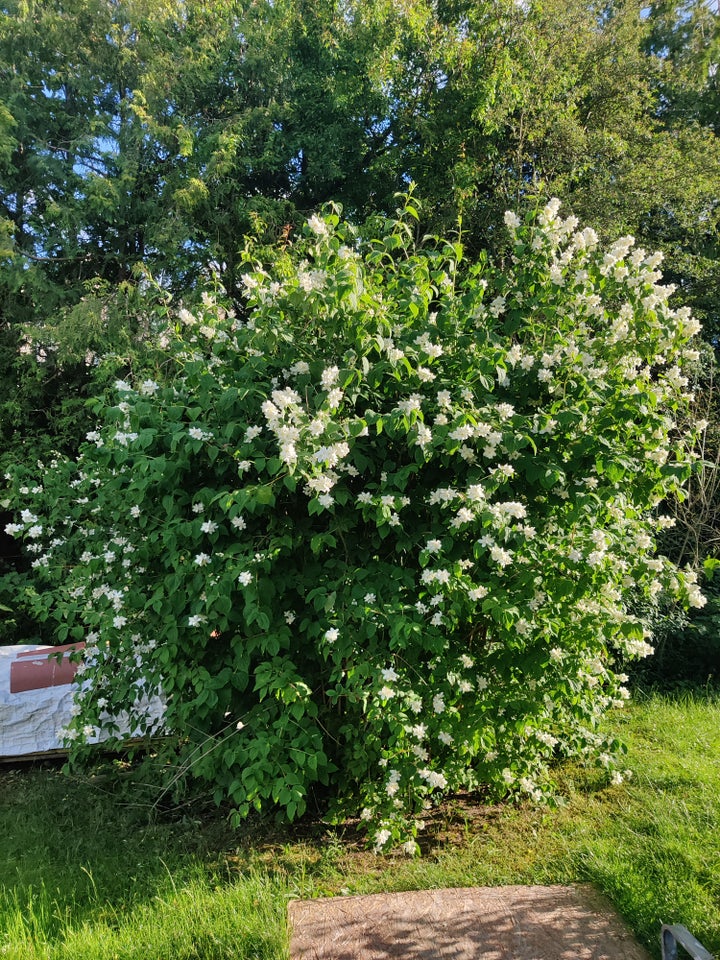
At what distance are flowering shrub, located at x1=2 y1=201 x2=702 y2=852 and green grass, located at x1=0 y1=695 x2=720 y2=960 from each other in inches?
10.4

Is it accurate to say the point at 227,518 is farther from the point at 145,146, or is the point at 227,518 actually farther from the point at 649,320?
the point at 145,146

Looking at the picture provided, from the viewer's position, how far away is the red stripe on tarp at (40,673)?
176 inches

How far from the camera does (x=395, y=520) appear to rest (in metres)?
2.93

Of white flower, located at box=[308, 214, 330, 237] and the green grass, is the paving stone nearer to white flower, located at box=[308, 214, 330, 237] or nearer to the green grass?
the green grass

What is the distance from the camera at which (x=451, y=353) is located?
3250mm

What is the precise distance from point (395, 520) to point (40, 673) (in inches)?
113

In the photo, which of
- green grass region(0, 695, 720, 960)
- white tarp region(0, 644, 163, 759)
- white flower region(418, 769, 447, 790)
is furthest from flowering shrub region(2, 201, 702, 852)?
white tarp region(0, 644, 163, 759)

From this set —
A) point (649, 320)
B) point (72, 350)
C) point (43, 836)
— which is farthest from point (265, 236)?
point (43, 836)

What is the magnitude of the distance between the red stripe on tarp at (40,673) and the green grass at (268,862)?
1.86 feet

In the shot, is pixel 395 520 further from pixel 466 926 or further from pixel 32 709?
pixel 32 709

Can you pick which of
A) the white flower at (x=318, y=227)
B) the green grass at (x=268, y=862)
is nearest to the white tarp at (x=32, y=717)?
the green grass at (x=268, y=862)

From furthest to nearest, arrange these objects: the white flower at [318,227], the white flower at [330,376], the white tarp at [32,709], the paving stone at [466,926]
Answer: the white tarp at [32,709] → the white flower at [318,227] → the white flower at [330,376] → the paving stone at [466,926]

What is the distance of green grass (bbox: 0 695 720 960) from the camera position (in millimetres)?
2623

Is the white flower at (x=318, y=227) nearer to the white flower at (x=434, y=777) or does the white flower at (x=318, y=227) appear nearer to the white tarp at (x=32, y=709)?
the white flower at (x=434, y=777)
